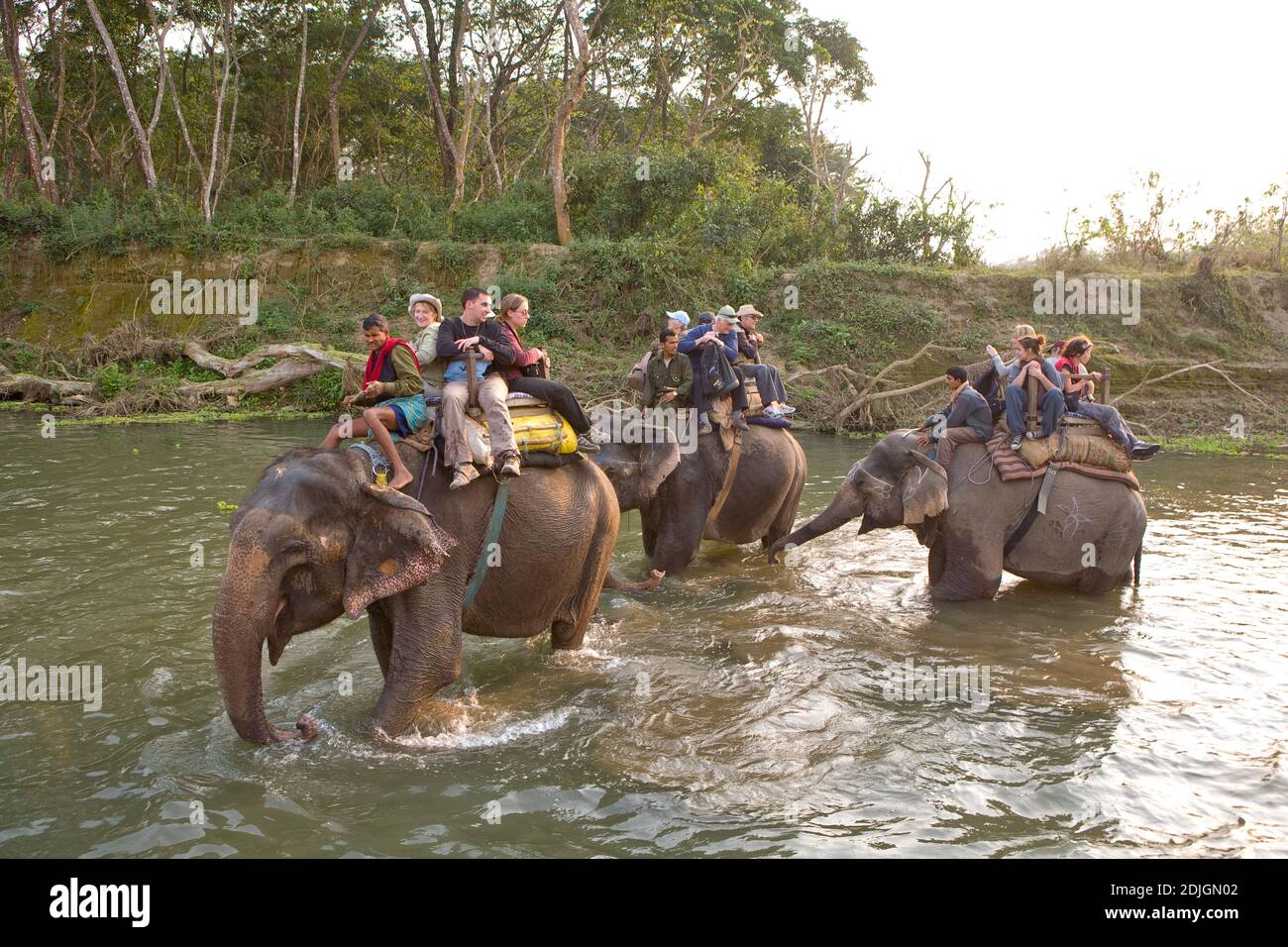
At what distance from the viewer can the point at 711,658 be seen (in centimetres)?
673

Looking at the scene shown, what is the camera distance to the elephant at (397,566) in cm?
427

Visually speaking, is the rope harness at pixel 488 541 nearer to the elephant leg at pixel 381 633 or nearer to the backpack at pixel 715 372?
the elephant leg at pixel 381 633

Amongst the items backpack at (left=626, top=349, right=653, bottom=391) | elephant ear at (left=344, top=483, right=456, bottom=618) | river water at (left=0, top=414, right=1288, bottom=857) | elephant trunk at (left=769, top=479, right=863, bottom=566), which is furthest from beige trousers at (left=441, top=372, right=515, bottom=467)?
elephant trunk at (left=769, top=479, right=863, bottom=566)

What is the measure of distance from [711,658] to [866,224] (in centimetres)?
2385

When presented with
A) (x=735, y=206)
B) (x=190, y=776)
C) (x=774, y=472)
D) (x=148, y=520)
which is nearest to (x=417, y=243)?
(x=735, y=206)

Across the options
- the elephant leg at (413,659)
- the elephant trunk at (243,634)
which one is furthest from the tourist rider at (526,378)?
the elephant trunk at (243,634)

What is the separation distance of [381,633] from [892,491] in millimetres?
4515

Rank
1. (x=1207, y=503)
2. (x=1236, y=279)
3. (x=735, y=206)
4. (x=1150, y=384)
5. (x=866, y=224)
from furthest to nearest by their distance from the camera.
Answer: (x=866, y=224), (x=1236, y=279), (x=735, y=206), (x=1150, y=384), (x=1207, y=503)

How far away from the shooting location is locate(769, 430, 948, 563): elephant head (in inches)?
305

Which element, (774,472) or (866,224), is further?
(866,224)

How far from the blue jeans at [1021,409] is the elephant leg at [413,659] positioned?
5.18 metres

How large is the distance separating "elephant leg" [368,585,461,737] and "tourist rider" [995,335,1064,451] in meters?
5.17
